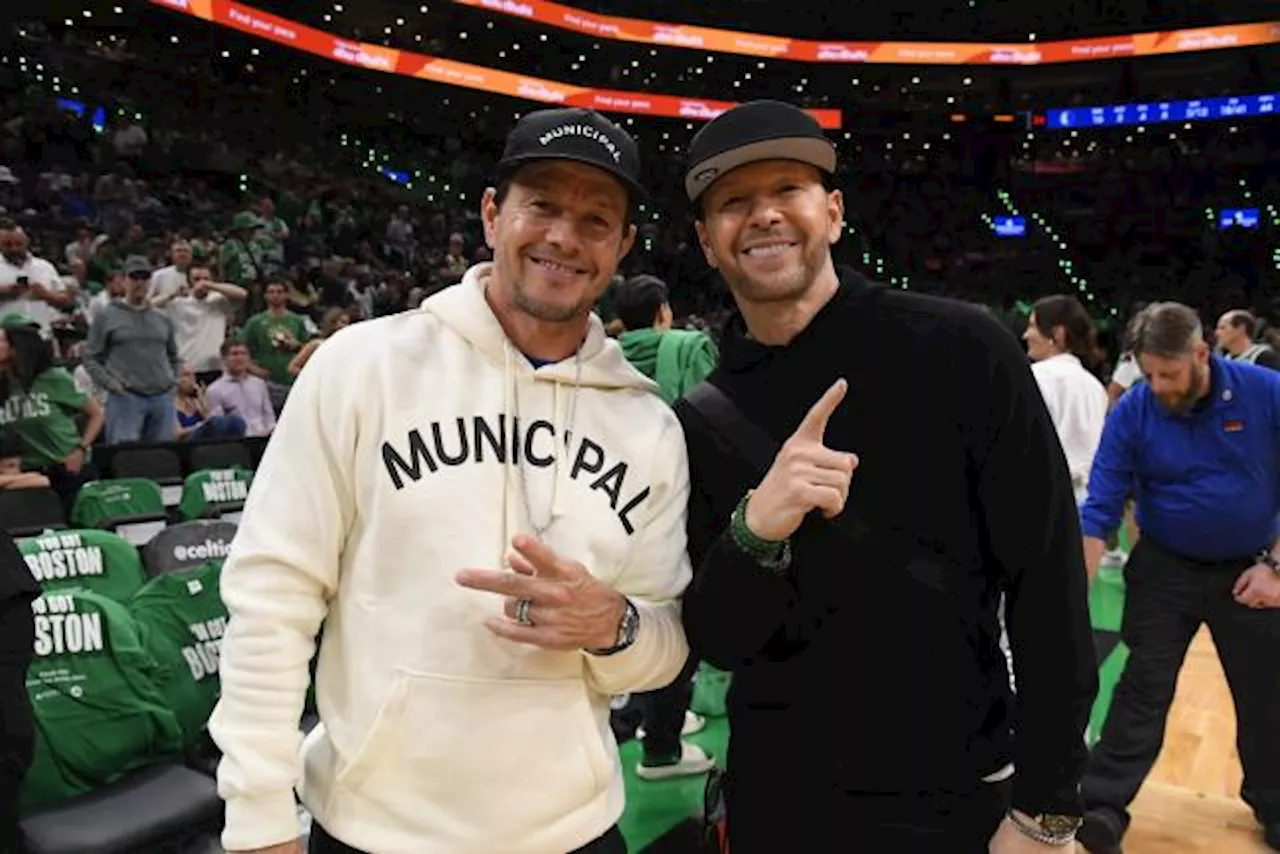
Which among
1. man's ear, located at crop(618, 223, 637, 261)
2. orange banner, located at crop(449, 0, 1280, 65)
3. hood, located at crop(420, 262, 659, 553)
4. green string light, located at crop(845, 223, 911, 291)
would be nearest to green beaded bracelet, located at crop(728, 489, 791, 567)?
hood, located at crop(420, 262, 659, 553)

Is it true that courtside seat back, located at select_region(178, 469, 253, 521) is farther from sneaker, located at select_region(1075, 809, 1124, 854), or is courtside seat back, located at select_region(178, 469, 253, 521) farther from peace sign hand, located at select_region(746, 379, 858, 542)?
peace sign hand, located at select_region(746, 379, 858, 542)

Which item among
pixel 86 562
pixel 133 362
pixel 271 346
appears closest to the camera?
pixel 86 562

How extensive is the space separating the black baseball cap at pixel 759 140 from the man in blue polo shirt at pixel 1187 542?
2.09 m

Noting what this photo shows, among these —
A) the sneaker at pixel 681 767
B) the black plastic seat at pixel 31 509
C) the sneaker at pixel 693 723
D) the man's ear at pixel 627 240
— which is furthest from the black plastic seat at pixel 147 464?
the man's ear at pixel 627 240

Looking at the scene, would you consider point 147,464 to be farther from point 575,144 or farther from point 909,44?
point 909,44

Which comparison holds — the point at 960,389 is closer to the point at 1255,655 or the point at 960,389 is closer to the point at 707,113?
the point at 1255,655

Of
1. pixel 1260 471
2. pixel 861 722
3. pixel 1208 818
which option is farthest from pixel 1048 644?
pixel 1208 818

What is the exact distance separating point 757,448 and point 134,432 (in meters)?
5.92

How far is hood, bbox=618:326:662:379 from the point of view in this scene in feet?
12.8

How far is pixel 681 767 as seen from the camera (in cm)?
404

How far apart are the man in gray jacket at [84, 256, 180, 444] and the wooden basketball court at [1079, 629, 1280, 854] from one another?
5.72 metres

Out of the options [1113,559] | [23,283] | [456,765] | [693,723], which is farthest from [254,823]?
[23,283]

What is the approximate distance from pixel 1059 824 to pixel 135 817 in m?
2.28

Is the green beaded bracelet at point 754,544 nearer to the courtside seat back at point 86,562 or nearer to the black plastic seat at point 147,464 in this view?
the courtside seat back at point 86,562
